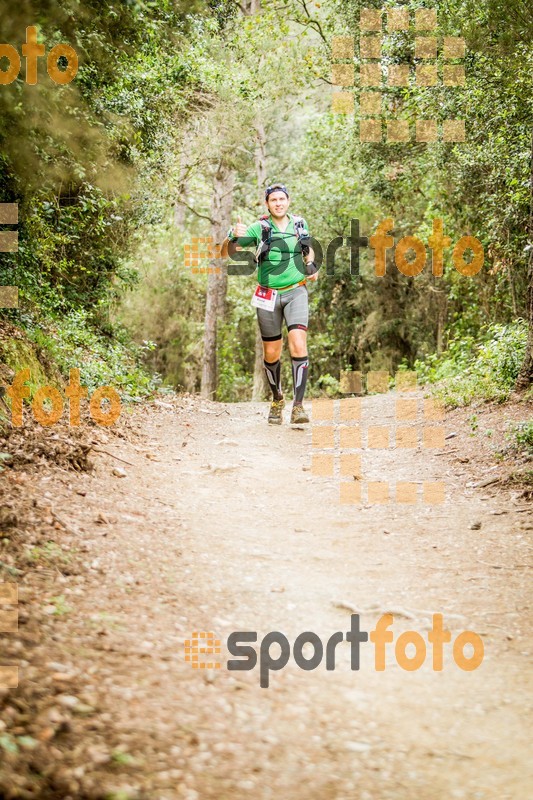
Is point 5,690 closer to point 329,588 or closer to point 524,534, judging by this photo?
point 329,588

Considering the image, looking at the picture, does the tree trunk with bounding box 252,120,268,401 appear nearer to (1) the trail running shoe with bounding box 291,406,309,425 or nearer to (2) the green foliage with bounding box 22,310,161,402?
(2) the green foliage with bounding box 22,310,161,402

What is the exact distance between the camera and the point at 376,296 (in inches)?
851

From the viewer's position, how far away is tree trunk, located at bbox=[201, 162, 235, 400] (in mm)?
20359

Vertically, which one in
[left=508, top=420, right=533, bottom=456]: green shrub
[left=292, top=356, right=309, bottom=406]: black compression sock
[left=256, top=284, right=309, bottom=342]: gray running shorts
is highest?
[left=256, top=284, right=309, bottom=342]: gray running shorts

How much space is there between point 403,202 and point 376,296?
334cm

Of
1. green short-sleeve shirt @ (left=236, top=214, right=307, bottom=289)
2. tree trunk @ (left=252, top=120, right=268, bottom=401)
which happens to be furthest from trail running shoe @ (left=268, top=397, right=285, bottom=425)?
tree trunk @ (left=252, top=120, right=268, bottom=401)

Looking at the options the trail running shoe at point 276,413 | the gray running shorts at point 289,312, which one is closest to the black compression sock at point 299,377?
the trail running shoe at point 276,413

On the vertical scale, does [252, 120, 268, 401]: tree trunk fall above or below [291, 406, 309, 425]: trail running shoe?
above

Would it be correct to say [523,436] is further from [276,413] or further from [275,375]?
[275,375]

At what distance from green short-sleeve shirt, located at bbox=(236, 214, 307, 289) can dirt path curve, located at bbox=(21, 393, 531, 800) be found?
117 inches

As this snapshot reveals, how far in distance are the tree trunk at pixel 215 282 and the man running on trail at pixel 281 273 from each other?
10818 millimetres

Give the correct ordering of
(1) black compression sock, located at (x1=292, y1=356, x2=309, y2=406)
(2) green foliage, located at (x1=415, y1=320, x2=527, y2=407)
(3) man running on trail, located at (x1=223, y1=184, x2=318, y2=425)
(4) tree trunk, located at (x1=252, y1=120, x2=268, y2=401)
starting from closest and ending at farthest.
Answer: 1. (3) man running on trail, located at (x1=223, y1=184, x2=318, y2=425)
2. (1) black compression sock, located at (x1=292, y1=356, x2=309, y2=406)
3. (2) green foliage, located at (x1=415, y1=320, x2=527, y2=407)
4. (4) tree trunk, located at (x1=252, y1=120, x2=268, y2=401)

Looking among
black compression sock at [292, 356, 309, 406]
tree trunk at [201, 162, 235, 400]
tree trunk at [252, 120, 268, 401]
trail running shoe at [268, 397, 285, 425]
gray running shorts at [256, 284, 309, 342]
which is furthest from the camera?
tree trunk at [252, 120, 268, 401]

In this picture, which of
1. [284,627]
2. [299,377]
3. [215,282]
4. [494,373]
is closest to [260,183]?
[215,282]
